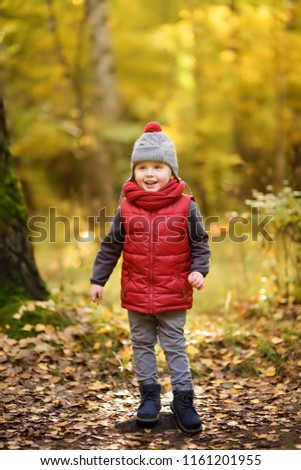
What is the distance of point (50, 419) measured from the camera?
392cm

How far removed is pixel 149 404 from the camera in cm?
388

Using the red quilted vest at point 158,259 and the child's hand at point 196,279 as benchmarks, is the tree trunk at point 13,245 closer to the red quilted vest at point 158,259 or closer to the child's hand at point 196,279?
the red quilted vest at point 158,259

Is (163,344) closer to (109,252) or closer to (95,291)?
(95,291)

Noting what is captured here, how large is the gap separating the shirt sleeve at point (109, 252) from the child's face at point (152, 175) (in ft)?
0.83

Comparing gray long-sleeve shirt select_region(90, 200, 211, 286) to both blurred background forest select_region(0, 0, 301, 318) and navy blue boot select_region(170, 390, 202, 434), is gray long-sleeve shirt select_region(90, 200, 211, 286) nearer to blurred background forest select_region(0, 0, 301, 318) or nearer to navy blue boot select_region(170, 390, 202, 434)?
navy blue boot select_region(170, 390, 202, 434)

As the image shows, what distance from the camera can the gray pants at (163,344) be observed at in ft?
12.7

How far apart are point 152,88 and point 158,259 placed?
44.1ft

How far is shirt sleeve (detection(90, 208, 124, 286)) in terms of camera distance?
156 inches

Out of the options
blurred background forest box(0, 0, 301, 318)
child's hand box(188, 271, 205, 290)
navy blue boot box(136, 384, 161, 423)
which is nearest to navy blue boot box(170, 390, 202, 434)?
navy blue boot box(136, 384, 161, 423)

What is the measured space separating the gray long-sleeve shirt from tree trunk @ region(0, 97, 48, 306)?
1574mm

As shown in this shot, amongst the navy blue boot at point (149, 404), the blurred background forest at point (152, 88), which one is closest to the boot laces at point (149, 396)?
the navy blue boot at point (149, 404)

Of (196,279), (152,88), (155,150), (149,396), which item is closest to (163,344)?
(149,396)
